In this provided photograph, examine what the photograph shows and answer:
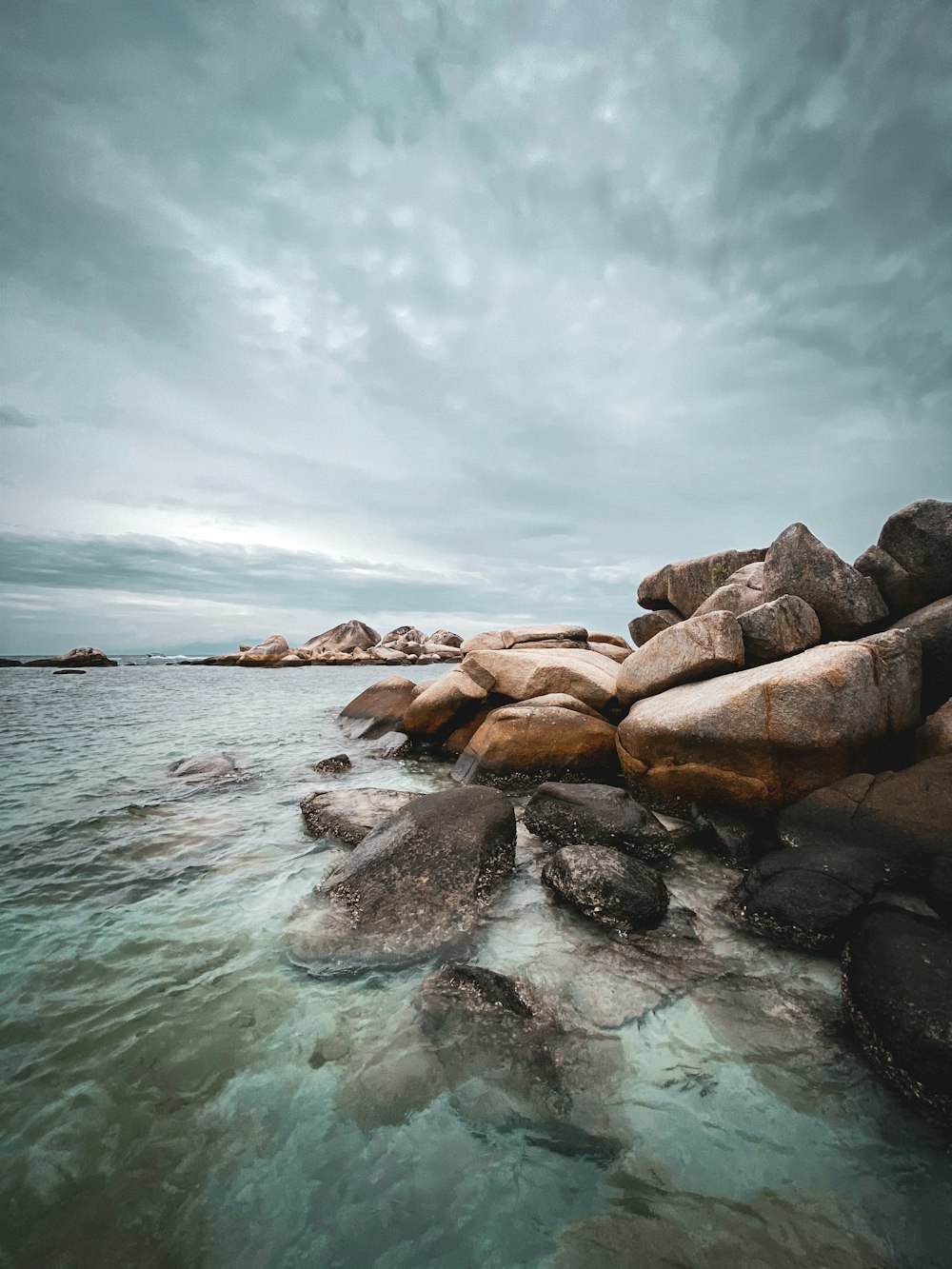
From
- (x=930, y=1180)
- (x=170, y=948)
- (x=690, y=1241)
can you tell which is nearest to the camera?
(x=690, y=1241)

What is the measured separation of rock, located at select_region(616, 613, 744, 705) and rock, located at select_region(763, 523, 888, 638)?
1063 millimetres

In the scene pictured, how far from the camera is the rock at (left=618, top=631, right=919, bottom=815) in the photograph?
209 inches

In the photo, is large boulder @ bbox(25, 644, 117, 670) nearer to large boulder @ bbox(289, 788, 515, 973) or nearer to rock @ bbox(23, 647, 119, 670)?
rock @ bbox(23, 647, 119, 670)

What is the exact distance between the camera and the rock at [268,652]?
5691 centimetres

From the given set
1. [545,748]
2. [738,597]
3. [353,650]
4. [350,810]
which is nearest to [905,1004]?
[545,748]

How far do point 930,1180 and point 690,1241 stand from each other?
1.24 metres

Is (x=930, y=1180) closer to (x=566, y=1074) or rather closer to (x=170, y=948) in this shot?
(x=566, y=1074)

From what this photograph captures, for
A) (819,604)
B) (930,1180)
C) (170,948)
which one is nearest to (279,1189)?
(170,948)

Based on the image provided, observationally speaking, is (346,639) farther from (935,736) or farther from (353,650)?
(935,736)

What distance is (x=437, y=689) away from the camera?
10.6 m

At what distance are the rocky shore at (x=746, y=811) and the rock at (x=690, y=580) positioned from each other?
3.54 metres

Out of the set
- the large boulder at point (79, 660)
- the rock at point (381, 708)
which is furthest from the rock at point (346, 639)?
the rock at point (381, 708)

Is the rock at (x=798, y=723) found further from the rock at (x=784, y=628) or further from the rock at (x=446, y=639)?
the rock at (x=446, y=639)

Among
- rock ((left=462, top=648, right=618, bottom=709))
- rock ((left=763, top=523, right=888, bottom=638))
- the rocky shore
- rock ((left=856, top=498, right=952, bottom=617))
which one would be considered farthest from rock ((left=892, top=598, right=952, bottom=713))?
rock ((left=462, top=648, right=618, bottom=709))
